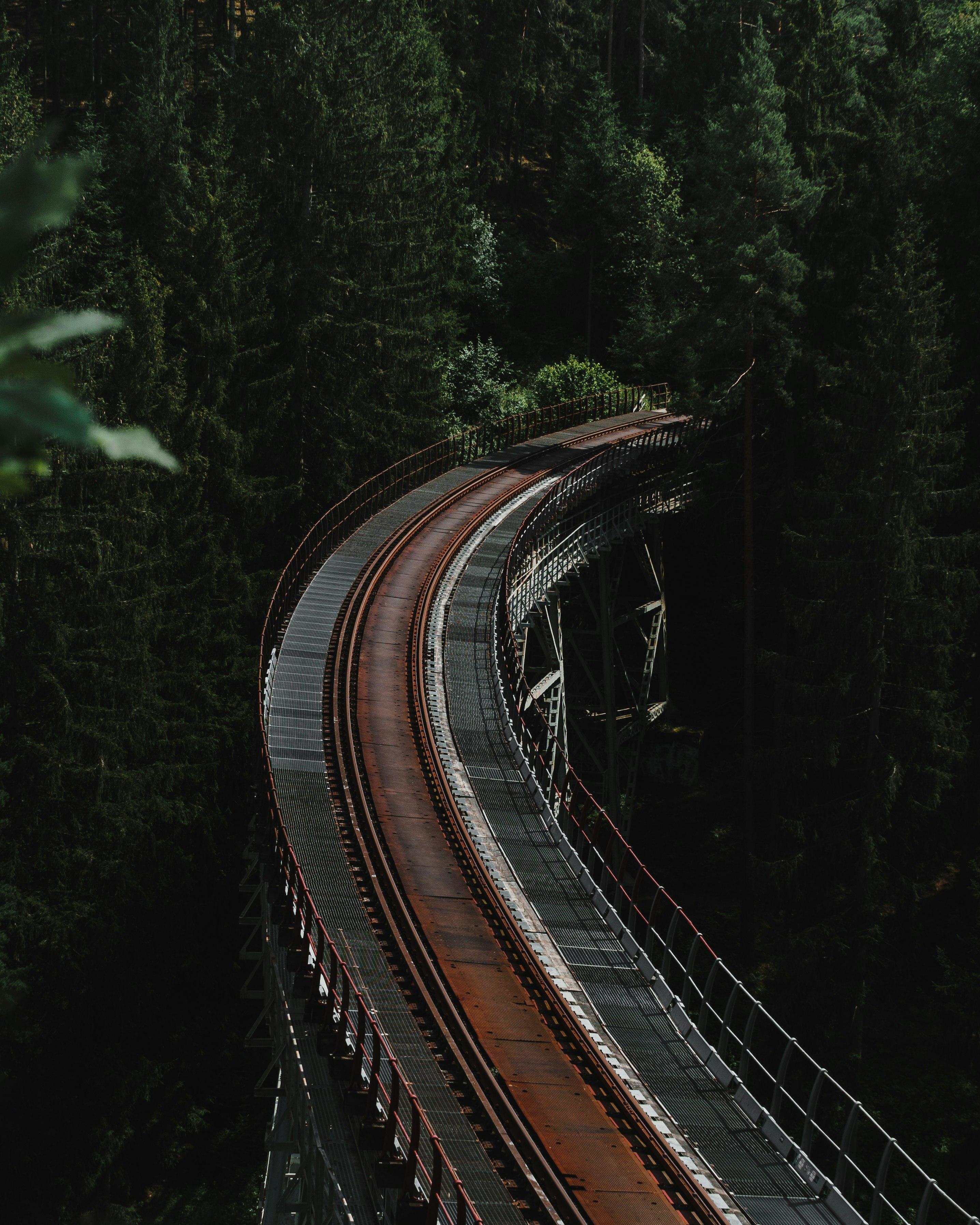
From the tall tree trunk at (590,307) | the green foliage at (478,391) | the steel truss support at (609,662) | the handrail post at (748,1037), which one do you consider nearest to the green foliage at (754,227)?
the steel truss support at (609,662)

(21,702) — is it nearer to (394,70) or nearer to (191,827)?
(191,827)

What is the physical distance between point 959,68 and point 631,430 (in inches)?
715

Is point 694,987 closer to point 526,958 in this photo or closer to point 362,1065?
point 526,958

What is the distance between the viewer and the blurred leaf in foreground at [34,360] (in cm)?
210

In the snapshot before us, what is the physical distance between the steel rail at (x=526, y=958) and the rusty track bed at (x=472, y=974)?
22 millimetres

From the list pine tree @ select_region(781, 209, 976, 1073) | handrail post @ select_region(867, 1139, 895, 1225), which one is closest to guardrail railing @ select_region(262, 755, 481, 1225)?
handrail post @ select_region(867, 1139, 895, 1225)

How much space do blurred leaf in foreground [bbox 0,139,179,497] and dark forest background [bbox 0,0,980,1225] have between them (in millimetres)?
23585

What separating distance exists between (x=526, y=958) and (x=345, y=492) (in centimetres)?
2496

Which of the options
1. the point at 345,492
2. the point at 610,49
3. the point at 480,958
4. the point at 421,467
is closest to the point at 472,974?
the point at 480,958

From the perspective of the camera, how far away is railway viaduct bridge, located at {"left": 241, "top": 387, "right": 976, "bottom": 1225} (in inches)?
535

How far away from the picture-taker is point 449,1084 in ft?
48.8

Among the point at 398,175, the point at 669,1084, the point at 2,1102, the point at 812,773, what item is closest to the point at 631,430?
the point at 398,175

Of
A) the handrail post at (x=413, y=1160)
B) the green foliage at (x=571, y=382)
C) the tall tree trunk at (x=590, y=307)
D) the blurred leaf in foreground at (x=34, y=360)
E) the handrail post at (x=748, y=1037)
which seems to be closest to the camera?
the blurred leaf in foreground at (x=34, y=360)

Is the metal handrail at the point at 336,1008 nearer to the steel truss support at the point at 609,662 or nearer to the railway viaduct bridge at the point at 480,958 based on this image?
the railway viaduct bridge at the point at 480,958
